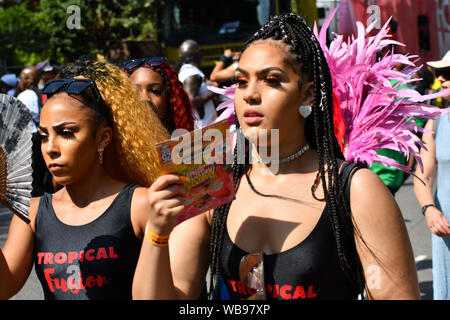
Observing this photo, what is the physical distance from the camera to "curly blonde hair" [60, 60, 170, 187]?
2469mm

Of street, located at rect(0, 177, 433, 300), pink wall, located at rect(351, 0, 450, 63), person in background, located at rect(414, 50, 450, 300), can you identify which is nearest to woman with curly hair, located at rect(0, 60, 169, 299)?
person in background, located at rect(414, 50, 450, 300)

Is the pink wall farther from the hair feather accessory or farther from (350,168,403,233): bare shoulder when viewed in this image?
(350,168,403,233): bare shoulder

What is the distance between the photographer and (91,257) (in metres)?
2.23

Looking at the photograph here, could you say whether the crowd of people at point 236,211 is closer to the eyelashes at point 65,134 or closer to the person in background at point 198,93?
the eyelashes at point 65,134

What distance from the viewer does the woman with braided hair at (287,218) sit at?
1.78m

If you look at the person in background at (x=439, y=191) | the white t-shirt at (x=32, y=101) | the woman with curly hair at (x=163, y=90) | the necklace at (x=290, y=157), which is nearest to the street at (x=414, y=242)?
the person in background at (x=439, y=191)

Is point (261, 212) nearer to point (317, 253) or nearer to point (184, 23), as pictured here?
point (317, 253)

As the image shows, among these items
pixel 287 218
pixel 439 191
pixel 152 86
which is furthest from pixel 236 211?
pixel 439 191

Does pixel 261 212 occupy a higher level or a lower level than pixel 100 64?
lower

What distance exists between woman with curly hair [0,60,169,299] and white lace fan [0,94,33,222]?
0.11 meters

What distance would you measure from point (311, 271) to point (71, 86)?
114 cm

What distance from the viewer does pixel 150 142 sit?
2.56 m

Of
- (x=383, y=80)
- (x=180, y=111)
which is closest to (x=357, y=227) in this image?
(x=383, y=80)
